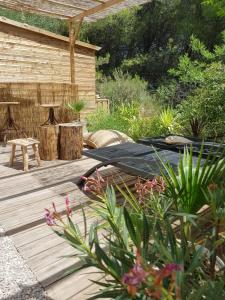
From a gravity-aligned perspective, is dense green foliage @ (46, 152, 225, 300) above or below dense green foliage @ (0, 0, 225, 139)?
below

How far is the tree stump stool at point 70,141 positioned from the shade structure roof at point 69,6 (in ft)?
9.52

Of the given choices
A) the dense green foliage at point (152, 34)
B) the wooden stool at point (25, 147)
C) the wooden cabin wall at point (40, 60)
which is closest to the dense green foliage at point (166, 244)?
the wooden stool at point (25, 147)

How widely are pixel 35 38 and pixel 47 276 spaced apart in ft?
30.5

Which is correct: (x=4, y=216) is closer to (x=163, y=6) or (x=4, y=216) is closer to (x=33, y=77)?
(x=33, y=77)

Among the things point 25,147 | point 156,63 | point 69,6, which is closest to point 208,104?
point 25,147

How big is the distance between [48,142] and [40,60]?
5.45m

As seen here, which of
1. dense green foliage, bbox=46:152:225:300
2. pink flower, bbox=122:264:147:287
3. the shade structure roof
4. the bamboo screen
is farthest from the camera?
the bamboo screen

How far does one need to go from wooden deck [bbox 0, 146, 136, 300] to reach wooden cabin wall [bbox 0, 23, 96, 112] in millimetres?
4572

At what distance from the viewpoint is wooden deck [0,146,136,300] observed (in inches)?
87.4

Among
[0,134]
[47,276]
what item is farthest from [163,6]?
[47,276]

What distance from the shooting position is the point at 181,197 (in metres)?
1.51

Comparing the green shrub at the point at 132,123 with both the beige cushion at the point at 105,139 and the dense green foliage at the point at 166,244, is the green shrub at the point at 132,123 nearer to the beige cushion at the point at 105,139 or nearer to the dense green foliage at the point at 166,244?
the beige cushion at the point at 105,139

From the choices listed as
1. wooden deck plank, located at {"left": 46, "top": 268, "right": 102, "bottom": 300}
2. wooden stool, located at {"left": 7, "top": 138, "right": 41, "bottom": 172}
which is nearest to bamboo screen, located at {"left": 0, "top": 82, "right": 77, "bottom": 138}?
wooden stool, located at {"left": 7, "top": 138, "right": 41, "bottom": 172}

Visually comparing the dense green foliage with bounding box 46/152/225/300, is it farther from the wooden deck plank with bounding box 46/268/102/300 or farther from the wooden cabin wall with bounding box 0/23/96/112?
the wooden cabin wall with bounding box 0/23/96/112
